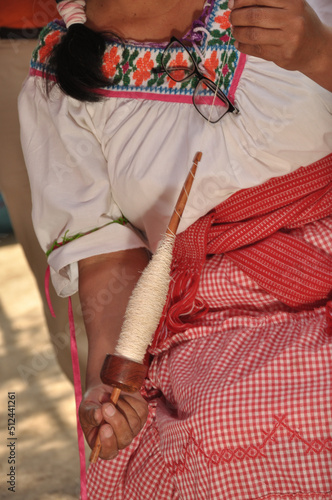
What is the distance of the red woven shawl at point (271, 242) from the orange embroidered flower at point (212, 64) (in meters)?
0.22

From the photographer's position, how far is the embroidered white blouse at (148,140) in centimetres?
111

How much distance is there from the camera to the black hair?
126cm

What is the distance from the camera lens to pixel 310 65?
3.14 feet

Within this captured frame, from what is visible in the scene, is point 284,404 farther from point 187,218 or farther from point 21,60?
point 21,60

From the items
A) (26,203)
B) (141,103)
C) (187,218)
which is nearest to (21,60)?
(26,203)

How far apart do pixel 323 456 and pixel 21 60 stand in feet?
4.62

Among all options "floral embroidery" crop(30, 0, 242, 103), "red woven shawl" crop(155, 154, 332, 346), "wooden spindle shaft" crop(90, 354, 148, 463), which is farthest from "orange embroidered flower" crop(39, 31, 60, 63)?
"wooden spindle shaft" crop(90, 354, 148, 463)

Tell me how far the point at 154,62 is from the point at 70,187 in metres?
0.29

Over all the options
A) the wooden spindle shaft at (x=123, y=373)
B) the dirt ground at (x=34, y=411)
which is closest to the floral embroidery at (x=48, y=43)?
the wooden spindle shaft at (x=123, y=373)

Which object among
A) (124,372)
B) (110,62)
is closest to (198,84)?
(110,62)

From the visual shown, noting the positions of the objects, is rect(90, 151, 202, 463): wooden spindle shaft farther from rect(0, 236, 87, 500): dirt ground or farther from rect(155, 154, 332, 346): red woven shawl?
rect(0, 236, 87, 500): dirt ground

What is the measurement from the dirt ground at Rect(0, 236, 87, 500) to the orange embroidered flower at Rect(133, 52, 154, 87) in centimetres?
124

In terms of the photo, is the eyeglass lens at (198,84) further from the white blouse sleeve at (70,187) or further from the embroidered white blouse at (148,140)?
the white blouse sleeve at (70,187)

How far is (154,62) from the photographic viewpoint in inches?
47.9
